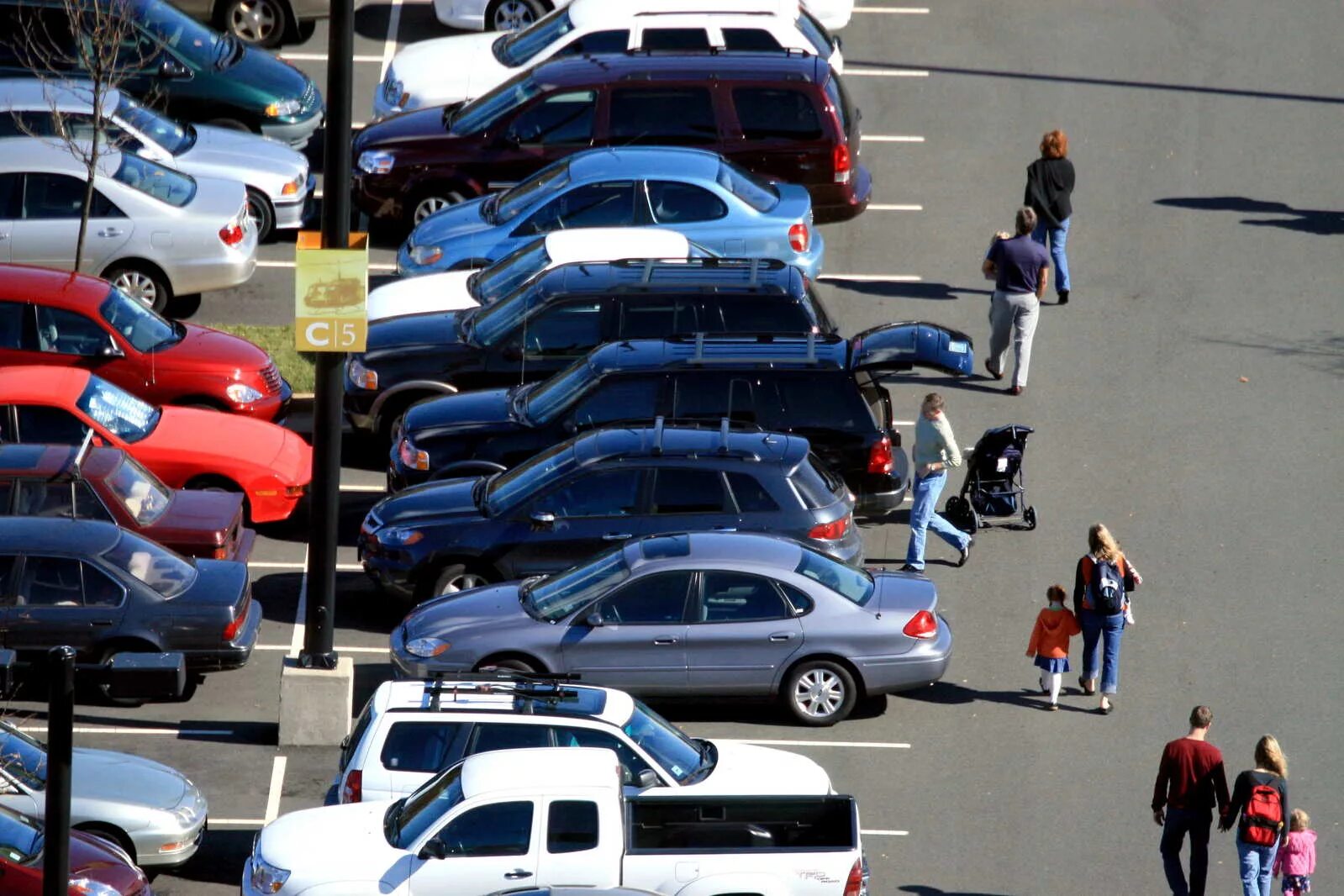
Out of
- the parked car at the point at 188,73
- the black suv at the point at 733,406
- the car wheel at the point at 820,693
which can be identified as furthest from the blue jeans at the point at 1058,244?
the parked car at the point at 188,73

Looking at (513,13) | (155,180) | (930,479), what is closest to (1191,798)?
(930,479)

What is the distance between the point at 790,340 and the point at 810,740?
4.23 m

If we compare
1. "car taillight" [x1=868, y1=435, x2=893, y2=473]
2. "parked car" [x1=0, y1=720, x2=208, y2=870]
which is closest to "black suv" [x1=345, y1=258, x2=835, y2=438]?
"car taillight" [x1=868, y1=435, x2=893, y2=473]

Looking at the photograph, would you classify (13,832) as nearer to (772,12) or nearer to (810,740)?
(810,740)

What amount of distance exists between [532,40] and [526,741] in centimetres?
1353

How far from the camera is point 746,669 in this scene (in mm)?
15531

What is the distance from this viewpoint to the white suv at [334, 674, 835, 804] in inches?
517

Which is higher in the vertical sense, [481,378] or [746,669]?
[481,378]

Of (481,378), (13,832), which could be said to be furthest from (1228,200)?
(13,832)

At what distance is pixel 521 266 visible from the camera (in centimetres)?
2048

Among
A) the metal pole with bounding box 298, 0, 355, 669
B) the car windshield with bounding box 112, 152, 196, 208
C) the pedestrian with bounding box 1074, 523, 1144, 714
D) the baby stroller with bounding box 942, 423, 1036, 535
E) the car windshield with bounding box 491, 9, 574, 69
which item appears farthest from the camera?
the car windshield with bounding box 491, 9, 574, 69

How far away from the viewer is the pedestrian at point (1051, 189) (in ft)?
71.8

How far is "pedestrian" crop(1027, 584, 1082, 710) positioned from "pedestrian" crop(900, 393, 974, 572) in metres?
1.96

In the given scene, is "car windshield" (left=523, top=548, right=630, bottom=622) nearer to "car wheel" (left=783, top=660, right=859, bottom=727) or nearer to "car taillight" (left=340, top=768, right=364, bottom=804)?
"car wheel" (left=783, top=660, right=859, bottom=727)
